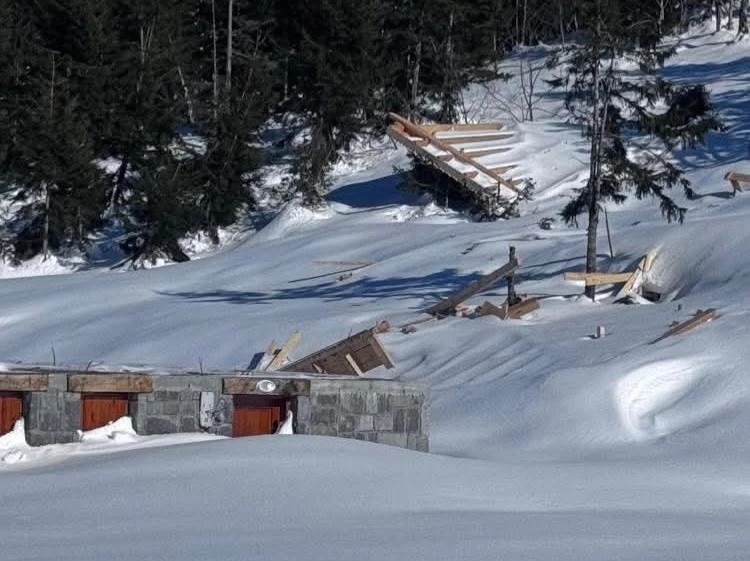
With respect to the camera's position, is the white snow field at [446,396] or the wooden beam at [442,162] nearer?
the white snow field at [446,396]

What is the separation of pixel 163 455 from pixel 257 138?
83.0ft

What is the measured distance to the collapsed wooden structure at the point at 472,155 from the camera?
32562mm

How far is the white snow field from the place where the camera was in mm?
10414

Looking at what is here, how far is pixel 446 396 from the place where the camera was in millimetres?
18828

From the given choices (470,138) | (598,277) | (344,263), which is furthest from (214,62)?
(598,277)

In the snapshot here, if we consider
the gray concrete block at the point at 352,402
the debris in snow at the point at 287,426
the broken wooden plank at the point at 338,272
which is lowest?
the broken wooden plank at the point at 338,272

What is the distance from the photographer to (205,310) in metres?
25.3

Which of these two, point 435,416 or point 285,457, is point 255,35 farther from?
point 285,457

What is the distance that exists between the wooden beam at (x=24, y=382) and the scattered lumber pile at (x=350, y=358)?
6311mm

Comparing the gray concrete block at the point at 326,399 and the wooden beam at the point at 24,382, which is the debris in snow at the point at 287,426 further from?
the wooden beam at the point at 24,382

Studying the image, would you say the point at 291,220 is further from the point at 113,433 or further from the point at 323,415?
the point at 113,433

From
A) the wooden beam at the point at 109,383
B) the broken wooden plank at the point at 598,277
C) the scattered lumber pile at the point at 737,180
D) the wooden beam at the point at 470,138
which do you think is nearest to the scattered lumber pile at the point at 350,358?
the broken wooden plank at the point at 598,277

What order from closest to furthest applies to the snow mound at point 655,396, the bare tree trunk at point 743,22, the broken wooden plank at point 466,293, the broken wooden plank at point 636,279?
the snow mound at point 655,396 < the broken wooden plank at point 636,279 < the broken wooden plank at point 466,293 < the bare tree trunk at point 743,22

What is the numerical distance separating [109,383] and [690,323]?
26.6ft
